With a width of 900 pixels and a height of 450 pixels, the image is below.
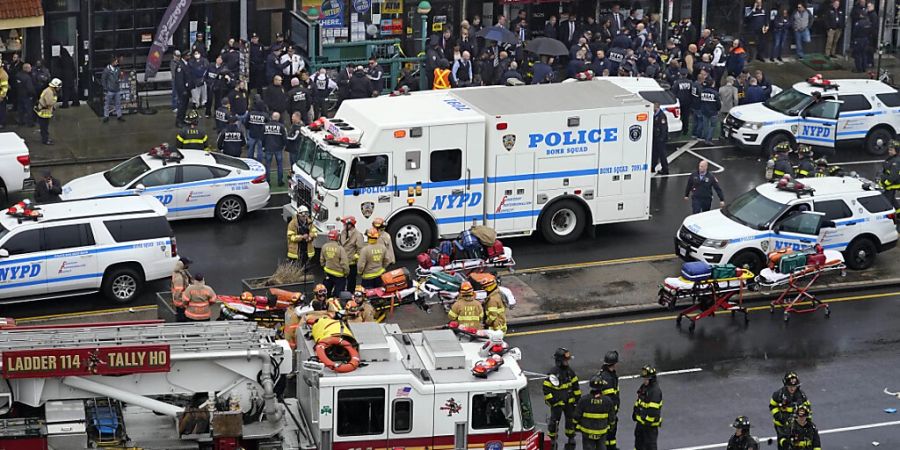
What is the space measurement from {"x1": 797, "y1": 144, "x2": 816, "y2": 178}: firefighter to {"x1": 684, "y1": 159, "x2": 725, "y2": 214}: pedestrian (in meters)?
1.83

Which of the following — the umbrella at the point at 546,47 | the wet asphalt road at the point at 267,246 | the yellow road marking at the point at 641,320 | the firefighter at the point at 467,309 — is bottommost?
Answer: the yellow road marking at the point at 641,320

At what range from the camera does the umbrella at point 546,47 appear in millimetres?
39125

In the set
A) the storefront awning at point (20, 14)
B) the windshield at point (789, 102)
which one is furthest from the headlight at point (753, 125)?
the storefront awning at point (20, 14)

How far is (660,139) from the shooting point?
34.8 meters

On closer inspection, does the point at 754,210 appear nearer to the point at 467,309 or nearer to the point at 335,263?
the point at 335,263

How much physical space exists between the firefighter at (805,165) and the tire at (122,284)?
43.3ft

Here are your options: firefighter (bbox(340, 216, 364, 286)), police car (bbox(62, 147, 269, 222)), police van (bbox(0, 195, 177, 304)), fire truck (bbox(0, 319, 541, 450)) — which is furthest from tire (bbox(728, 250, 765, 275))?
fire truck (bbox(0, 319, 541, 450))

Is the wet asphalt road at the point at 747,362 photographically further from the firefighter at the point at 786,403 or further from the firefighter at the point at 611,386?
the firefighter at the point at 786,403

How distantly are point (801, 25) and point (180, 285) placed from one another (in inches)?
1039

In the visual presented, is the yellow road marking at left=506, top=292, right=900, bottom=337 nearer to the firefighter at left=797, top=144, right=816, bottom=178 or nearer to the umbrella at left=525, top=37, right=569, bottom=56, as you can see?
the firefighter at left=797, top=144, right=816, bottom=178

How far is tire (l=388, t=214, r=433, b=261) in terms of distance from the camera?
2922cm

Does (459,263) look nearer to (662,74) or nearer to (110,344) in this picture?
(110,344)

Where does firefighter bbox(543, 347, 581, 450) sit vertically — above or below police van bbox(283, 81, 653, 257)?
below

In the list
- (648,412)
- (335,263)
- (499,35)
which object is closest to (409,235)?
(335,263)
